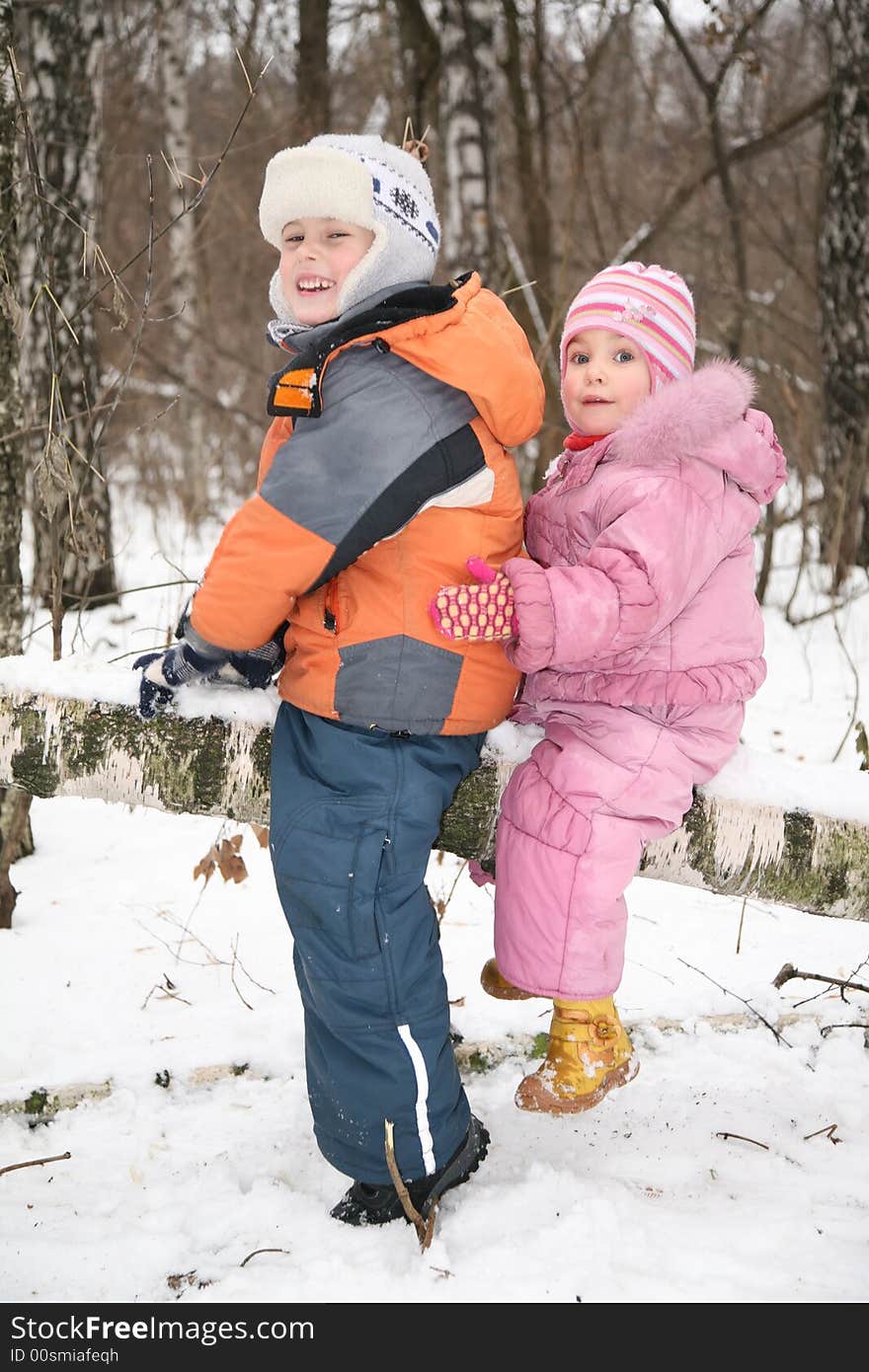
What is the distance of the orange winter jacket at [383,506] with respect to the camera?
5.71 ft

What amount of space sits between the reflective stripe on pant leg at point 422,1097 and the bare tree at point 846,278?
220 inches

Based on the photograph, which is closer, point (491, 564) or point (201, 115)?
point (491, 564)

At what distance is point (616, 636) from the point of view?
6.07 feet

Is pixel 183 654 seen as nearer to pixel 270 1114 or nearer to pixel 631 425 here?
pixel 631 425

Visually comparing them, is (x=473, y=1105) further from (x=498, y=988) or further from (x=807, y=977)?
(x=807, y=977)

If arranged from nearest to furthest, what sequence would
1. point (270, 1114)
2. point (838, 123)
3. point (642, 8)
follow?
point (270, 1114)
point (838, 123)
point (642, 8)

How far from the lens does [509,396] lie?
5.98ft

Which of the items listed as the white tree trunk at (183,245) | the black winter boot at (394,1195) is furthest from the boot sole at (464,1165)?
the white tree trunk at (183,245)

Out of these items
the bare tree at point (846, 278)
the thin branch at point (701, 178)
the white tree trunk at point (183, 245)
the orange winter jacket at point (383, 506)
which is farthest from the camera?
the white tree trunk at point (183, 245)

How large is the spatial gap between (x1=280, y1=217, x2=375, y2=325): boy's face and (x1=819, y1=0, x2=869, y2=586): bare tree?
5371 millimetres

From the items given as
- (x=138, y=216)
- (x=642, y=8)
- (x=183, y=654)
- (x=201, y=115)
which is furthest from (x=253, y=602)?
(x=201, y=115)

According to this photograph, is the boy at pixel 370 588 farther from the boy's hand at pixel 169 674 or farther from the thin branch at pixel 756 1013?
→ the thin branch at pixel 756 1013

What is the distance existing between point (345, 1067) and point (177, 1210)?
50cm

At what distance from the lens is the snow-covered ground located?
1.88 meters
